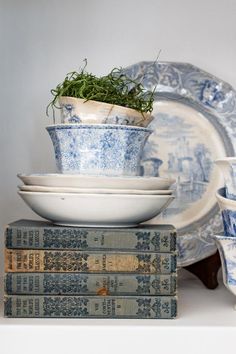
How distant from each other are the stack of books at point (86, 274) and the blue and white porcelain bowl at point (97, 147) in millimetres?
86

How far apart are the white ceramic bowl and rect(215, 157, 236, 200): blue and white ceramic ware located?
0.41 ft

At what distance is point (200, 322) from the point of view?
2.06 ft

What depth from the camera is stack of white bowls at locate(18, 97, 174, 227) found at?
65 centimetres

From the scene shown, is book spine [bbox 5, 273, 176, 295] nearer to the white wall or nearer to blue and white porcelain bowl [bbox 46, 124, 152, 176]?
blue and white porcelain bowl [bbox 46, 124, 152, 176]

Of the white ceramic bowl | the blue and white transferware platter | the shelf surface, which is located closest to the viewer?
the shelf surface

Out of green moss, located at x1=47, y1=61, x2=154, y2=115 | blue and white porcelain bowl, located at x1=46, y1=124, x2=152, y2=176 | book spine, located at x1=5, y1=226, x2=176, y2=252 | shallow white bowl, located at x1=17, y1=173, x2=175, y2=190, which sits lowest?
book spine, located at x1=5, y1=226, x2=176, y2=252

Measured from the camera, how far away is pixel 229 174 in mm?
682

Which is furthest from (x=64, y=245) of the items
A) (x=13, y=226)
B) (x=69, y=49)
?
(x=69, y=49)

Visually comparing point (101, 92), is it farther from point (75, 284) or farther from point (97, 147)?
point (75, 284)

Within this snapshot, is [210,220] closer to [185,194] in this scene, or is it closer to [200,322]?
[185,194]

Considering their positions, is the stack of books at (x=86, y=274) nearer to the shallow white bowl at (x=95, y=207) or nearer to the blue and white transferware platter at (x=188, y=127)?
the shallow white bowl at (x=95, y=207)

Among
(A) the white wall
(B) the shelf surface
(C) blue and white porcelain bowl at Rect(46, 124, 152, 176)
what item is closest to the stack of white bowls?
(C) blue and white porcelain bowl at Rect(46, 124, 152, 176)

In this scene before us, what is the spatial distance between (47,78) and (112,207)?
37 cm

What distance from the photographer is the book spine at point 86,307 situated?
637 millimetres
